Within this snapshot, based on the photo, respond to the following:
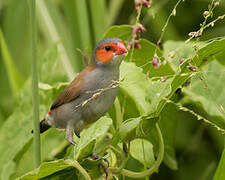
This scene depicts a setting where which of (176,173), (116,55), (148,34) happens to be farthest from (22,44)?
(116,55)

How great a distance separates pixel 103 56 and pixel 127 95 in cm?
10

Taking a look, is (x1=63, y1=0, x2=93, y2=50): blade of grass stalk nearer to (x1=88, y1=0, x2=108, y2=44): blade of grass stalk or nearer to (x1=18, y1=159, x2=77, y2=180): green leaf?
(x1=88, y1=0, x2=108, y2=44): blade of grass stalk

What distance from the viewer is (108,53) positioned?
109 centimetres

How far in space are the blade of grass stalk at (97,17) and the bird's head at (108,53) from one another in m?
0.48

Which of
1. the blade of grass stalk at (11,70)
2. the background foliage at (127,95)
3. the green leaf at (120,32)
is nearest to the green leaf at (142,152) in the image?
the background foliage at (127,95)

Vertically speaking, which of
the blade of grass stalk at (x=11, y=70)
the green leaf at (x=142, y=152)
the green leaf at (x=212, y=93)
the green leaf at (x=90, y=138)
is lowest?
the green leaf at (x=212, y=93)

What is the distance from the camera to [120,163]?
Answer: 1.03 metres

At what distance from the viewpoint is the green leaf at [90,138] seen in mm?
810

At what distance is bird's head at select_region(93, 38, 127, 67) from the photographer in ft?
3.45

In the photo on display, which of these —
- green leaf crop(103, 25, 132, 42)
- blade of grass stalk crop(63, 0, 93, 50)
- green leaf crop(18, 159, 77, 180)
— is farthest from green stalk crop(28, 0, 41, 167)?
blade of grass stalk crop(63, 0, 93, 50)

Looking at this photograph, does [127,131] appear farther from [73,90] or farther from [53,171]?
[73,90]

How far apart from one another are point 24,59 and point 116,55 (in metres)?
1.29

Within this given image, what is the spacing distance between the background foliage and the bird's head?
0.12ft

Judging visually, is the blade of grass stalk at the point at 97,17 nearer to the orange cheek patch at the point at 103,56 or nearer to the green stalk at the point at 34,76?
the orange cheek patch at the point at 103,56
